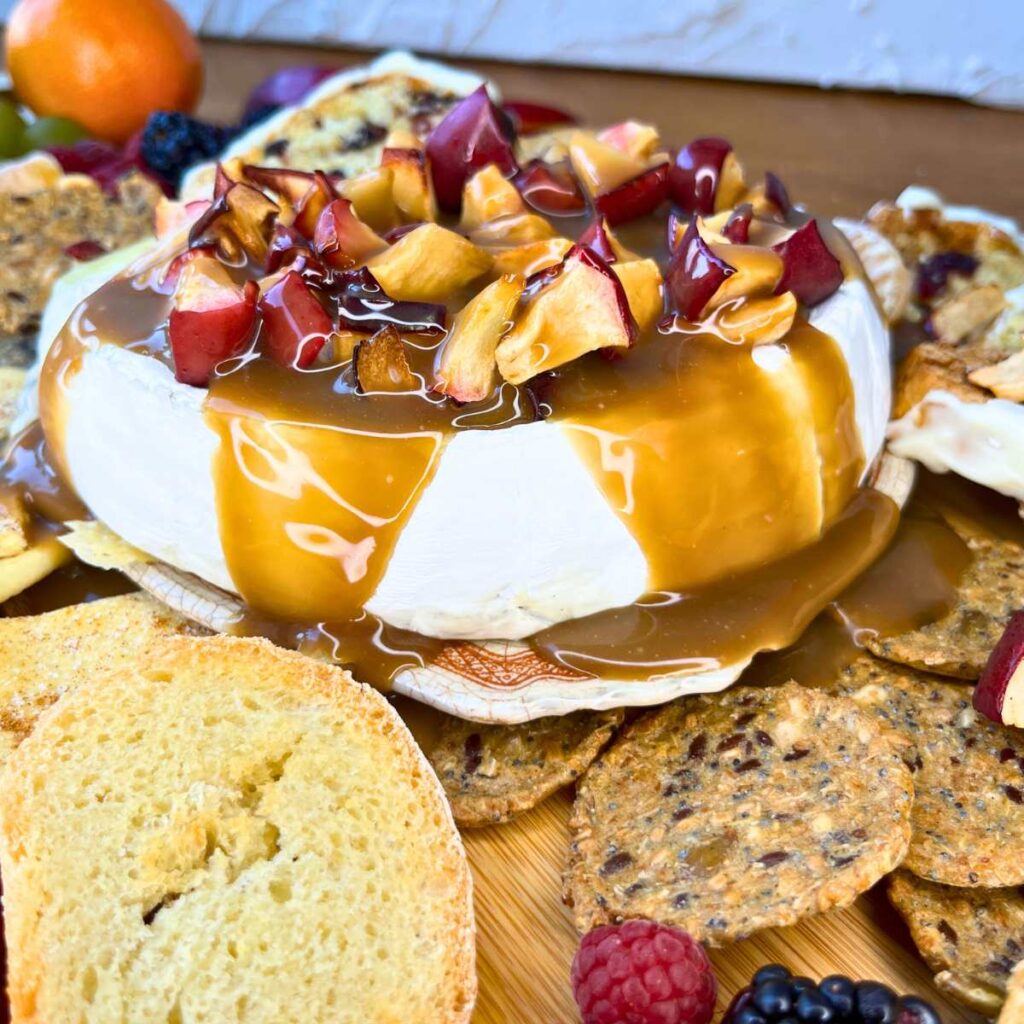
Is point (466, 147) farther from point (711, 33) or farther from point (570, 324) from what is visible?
point (711, 33)

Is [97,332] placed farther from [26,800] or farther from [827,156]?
[827,156]

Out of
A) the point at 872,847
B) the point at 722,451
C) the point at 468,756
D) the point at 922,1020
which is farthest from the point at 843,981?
the point at 722,451

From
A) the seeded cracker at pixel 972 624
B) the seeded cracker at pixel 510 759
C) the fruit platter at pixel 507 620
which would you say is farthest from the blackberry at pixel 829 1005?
the seeded cracker at pixel 972 624

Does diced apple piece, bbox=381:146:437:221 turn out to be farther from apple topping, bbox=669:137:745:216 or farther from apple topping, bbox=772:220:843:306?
apple topping, bbox=772:220:843:306

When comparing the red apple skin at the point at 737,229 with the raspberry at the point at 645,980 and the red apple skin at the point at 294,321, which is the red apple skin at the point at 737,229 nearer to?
the red apple skin at the point at 294,321

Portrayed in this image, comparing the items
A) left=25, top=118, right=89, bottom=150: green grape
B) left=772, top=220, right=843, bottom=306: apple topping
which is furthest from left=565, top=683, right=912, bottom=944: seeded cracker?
left=25, top=118, right=89, bottom=150: green grape
